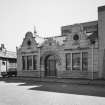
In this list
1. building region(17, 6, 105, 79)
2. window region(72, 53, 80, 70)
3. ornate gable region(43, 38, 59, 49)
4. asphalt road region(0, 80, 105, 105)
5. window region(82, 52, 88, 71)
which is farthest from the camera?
ornate gable region(43, 38, 59, 49)

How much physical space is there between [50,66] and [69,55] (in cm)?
424

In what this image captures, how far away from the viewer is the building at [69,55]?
1752 cm

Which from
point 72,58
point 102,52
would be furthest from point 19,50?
point 102,52

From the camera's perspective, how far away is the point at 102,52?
17.2 metres

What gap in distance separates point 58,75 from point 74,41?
6071mm

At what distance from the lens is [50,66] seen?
2177cm

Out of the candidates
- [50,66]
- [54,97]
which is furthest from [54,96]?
[50,66]

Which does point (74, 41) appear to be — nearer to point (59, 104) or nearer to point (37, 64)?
point (37, 64)

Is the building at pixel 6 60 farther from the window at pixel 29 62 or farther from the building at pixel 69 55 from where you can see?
the window at pixel 29 62

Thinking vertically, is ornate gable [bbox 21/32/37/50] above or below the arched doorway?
above

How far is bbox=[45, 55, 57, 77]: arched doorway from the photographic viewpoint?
2150 cm

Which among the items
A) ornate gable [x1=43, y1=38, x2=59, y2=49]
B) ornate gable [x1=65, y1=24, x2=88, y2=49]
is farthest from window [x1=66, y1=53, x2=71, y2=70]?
ornate gable [x1=43, y1=38, x2=59, y2=49]

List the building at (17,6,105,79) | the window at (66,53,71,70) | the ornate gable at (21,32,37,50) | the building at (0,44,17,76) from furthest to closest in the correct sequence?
the building at (0,44,17,76), the ornate gable at (21,32,37,50), the window at (66,53,71,70), the building at (17,6,105,79)

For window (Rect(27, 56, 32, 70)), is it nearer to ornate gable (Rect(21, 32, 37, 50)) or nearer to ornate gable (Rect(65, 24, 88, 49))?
ornate gable (Rect(21, 32, 37, 50))
